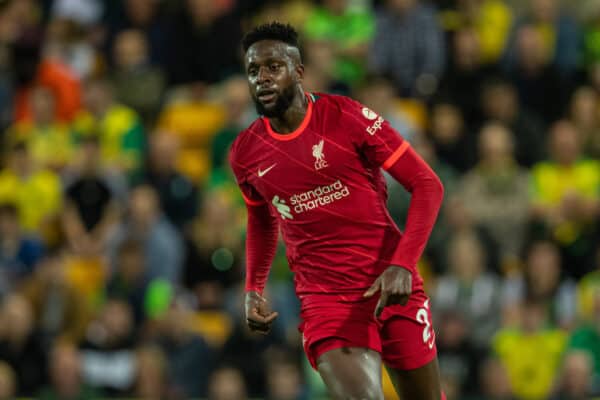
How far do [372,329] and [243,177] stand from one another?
985 millimetres

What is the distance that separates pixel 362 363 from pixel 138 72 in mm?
7862

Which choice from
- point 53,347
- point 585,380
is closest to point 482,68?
point 585,380

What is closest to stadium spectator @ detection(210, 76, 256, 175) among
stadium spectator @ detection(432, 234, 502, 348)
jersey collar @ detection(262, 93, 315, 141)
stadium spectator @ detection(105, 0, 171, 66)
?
stadium spectator @ detection(105, 0, 171, 66)

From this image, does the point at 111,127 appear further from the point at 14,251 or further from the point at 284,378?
the point at 284,378

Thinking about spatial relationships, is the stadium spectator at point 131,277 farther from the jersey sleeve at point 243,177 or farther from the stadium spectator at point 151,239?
the jersey sleeve at point 243,177

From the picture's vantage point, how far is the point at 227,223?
10.6m

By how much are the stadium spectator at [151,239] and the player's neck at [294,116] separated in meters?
5.20

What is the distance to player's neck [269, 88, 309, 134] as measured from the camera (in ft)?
18.3

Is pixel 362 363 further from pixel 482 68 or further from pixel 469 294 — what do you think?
pixel 482 68

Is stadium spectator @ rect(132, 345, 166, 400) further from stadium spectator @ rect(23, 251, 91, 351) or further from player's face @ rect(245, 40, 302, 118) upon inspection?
player's face @ rect(245, 40, 302, 118)

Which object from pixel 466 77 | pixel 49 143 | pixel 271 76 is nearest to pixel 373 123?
pixel 271 76

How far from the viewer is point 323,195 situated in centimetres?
554

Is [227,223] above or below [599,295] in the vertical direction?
above

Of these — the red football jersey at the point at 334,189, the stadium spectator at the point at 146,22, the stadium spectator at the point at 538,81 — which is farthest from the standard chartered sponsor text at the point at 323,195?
the stadium spectator at the point at 146,22
